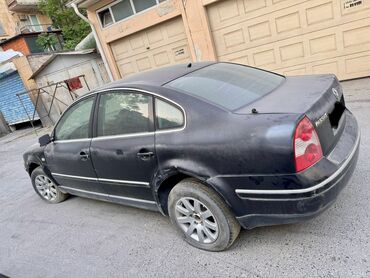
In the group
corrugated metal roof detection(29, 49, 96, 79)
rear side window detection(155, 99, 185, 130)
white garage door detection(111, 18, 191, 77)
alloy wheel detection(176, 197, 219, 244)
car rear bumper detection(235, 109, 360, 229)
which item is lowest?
alloy wheel detection(176, 197, 219, 244)

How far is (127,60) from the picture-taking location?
380 inches

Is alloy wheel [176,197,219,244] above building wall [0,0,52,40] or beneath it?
beneath

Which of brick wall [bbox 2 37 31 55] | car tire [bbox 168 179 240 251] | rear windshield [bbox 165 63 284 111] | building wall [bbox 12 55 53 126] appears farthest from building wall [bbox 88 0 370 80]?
brick wall [bbox 2 37 31 55]

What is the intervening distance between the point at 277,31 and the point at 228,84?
4908 millimetres

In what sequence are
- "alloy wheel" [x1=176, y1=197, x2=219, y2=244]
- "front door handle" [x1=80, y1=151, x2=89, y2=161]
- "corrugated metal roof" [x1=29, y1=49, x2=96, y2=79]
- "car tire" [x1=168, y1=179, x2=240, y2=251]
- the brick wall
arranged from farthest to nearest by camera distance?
the brick wall < "corrugated metal roof" [x1=29, y1=49, x2=96, y2=79] < "front door handle" [x1=80, y1=151, x2=89, y2=161] < "alloy wheel" [x1=176, y1=197, x2=219, y2=244] < "car tire" [x1=168, y1=179, x2=240, y2=251]

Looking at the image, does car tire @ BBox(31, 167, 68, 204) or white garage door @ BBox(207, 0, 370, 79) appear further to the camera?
white garage door @ BBox(207, 0, 370, 79)

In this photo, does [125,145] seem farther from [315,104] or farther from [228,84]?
[315,104]

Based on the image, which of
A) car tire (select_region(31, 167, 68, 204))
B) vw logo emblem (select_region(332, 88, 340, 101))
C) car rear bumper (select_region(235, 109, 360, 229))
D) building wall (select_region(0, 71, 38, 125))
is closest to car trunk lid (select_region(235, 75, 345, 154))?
vw logo emblem (select_region(332, 88, 340, 101))

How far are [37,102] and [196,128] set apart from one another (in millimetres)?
12138

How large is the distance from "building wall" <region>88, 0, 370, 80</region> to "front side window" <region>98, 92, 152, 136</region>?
5210mm

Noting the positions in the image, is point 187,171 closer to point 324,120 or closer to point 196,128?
point 196,128

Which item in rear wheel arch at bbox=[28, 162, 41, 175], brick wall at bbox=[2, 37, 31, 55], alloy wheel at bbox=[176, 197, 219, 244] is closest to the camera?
alloy wheel at bbox=[176, 197, 219, 244]

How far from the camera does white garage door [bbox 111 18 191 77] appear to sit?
8414mm

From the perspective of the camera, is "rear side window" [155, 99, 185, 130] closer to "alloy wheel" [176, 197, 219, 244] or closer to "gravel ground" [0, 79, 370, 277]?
"alloy wheel" [176, 197, 219, 244]
